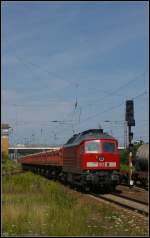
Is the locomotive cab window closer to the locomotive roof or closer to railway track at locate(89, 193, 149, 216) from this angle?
the locomotive roof

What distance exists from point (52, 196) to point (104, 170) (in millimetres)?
6785

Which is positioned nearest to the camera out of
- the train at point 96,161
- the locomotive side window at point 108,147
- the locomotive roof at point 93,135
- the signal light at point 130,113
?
the train at point 96,161

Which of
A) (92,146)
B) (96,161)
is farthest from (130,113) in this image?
(96,161)

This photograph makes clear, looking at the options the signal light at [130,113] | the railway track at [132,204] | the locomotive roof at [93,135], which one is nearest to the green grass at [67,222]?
the railway track at [132,204]

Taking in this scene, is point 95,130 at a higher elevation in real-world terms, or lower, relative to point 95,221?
higher

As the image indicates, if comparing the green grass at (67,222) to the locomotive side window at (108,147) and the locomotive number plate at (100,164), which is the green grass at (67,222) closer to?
the locomotive number plate at (100,164)

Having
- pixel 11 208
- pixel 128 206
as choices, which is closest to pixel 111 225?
pixel 11 208

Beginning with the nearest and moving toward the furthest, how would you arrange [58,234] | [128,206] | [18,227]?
[58,234] → [18,227] → [128,206]

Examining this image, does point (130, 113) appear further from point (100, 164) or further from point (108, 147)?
point (100, 164)

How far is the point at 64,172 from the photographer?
109 ft

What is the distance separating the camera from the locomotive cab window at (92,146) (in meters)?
26.8

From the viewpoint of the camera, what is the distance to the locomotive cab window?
2685 centimetres

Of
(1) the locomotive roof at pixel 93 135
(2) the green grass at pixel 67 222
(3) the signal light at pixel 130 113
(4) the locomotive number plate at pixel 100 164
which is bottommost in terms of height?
(2) the green grass at pixel 67 222

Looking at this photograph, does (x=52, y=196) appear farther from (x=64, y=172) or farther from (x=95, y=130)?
(x=64, y=172)
